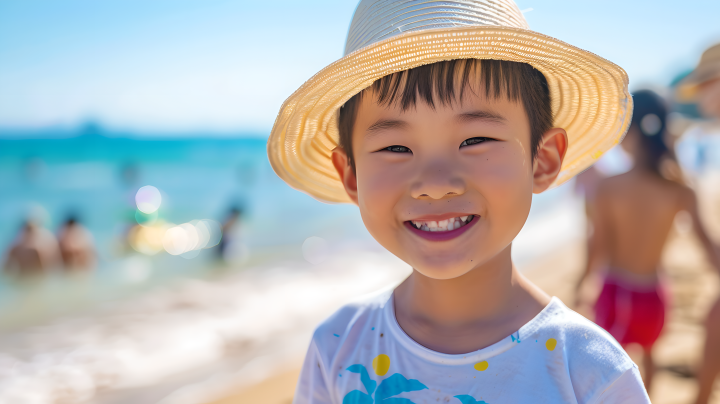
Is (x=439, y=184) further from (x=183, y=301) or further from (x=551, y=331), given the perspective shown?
(x=183, y=301)

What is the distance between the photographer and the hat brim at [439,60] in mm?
1218

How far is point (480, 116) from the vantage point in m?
1.25

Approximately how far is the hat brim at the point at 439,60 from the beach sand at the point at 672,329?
95.9 inches

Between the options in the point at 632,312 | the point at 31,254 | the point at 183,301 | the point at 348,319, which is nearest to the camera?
the point at 348,319

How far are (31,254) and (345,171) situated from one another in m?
9.51

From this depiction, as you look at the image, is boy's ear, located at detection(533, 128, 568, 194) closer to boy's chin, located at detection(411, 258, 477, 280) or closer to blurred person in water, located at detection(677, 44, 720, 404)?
boy's chin, located at detection(411, 258, 477, 280)

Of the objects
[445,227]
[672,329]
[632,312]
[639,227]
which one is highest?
[445,227]

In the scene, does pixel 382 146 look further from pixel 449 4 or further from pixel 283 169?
pixel 283 169

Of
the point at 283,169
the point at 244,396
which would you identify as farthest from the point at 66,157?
the point at 283,169

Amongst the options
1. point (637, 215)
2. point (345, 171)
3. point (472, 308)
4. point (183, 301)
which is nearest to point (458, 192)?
point (472, 308)

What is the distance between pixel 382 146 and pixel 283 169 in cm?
61

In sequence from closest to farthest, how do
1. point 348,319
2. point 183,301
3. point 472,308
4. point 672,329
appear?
point 472,308, point 348,319, point 672,329, point 183,301

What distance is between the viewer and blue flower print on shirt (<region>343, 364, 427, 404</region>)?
1.30 m

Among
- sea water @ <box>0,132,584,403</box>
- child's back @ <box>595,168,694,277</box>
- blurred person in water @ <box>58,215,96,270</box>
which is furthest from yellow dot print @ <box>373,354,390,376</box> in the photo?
blurred person in water @ <box>58,215,96,270</box>
